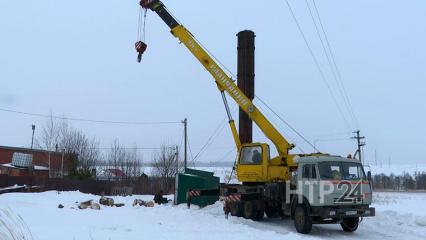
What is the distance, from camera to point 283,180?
62.6ft

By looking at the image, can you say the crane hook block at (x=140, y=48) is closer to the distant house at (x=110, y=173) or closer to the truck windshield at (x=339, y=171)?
the truck windshield at (x=339, y=171)

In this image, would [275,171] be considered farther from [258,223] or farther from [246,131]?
[246,131]

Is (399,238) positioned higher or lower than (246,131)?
lower

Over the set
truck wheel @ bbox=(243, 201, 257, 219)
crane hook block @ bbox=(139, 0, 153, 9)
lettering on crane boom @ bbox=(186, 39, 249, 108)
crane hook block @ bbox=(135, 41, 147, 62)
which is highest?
crane hook block @ bbox=(139, 0, 153, 9)

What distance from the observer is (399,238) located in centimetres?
1533

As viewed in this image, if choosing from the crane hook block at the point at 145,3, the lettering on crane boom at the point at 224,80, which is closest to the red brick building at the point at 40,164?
the crane hook block at the point at 145,3

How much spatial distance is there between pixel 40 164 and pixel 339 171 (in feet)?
176

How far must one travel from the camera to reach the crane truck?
1634cm

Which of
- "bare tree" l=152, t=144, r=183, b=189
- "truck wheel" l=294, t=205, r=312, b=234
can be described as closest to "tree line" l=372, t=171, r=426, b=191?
"bare tree" l=152, t=144, r=183, b=189

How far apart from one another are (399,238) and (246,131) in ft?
32.7

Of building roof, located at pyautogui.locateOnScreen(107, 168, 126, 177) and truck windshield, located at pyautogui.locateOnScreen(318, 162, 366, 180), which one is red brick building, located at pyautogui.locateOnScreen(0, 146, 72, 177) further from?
truck windshield, located at pyautogui.locateOnScreen(318, 162, 366, 180)

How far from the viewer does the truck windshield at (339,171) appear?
54.2 ft

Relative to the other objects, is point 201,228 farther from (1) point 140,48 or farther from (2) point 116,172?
(2) point 116,172

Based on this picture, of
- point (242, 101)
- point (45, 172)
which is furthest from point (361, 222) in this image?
point (45, 172)
